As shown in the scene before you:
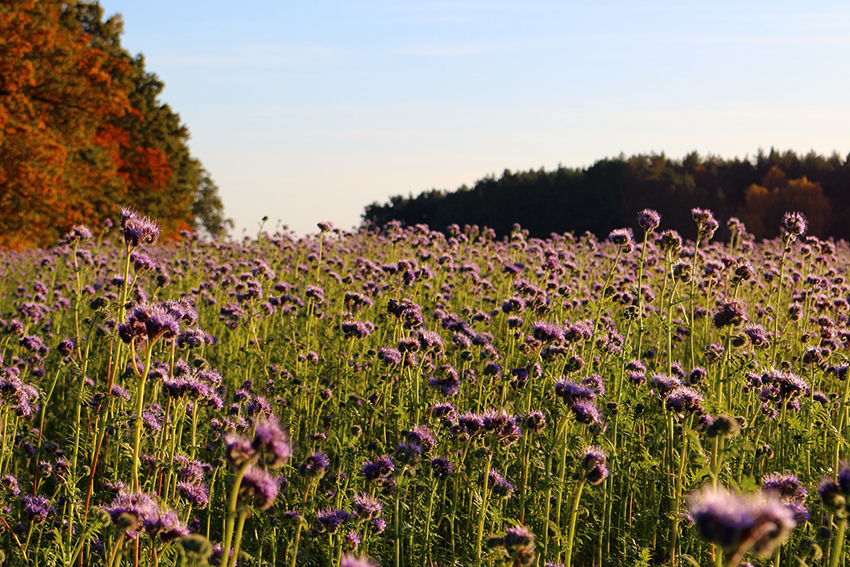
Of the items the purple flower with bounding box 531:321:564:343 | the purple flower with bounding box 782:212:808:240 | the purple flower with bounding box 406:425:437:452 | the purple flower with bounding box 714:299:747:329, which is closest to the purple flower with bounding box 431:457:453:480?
the purple flower with bounding box 406:425:437:452

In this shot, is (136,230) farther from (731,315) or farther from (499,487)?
(731,315)

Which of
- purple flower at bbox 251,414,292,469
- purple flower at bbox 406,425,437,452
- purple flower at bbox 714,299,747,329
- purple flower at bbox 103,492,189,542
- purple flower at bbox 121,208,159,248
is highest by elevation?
purple flower at bbox 121,208,159,248

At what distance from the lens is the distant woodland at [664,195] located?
39.8 meters

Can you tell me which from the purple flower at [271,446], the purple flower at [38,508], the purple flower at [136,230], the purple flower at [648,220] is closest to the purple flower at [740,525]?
the purple flower at [271,446]

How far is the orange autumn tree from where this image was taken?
3872cm

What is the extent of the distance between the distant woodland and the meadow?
31.0m

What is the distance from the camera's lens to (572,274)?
39.8 ft

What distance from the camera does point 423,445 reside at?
14.7ft

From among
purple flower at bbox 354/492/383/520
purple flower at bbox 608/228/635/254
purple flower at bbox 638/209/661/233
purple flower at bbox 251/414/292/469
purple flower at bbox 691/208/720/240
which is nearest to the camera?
purple flower at bbox 251/414/292/469

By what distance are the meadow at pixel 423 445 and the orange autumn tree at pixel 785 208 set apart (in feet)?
111

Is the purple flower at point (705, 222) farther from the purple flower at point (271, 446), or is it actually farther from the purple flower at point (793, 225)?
the purple flower at point (271, 446)

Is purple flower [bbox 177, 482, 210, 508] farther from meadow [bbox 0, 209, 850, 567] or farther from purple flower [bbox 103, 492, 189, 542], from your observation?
purple flower [bbox 103, 492, 189, 542]

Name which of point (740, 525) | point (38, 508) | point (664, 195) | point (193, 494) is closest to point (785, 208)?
point (664, 195)

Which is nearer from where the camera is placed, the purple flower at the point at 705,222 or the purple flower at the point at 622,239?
the purple flower at the point at 622,239
